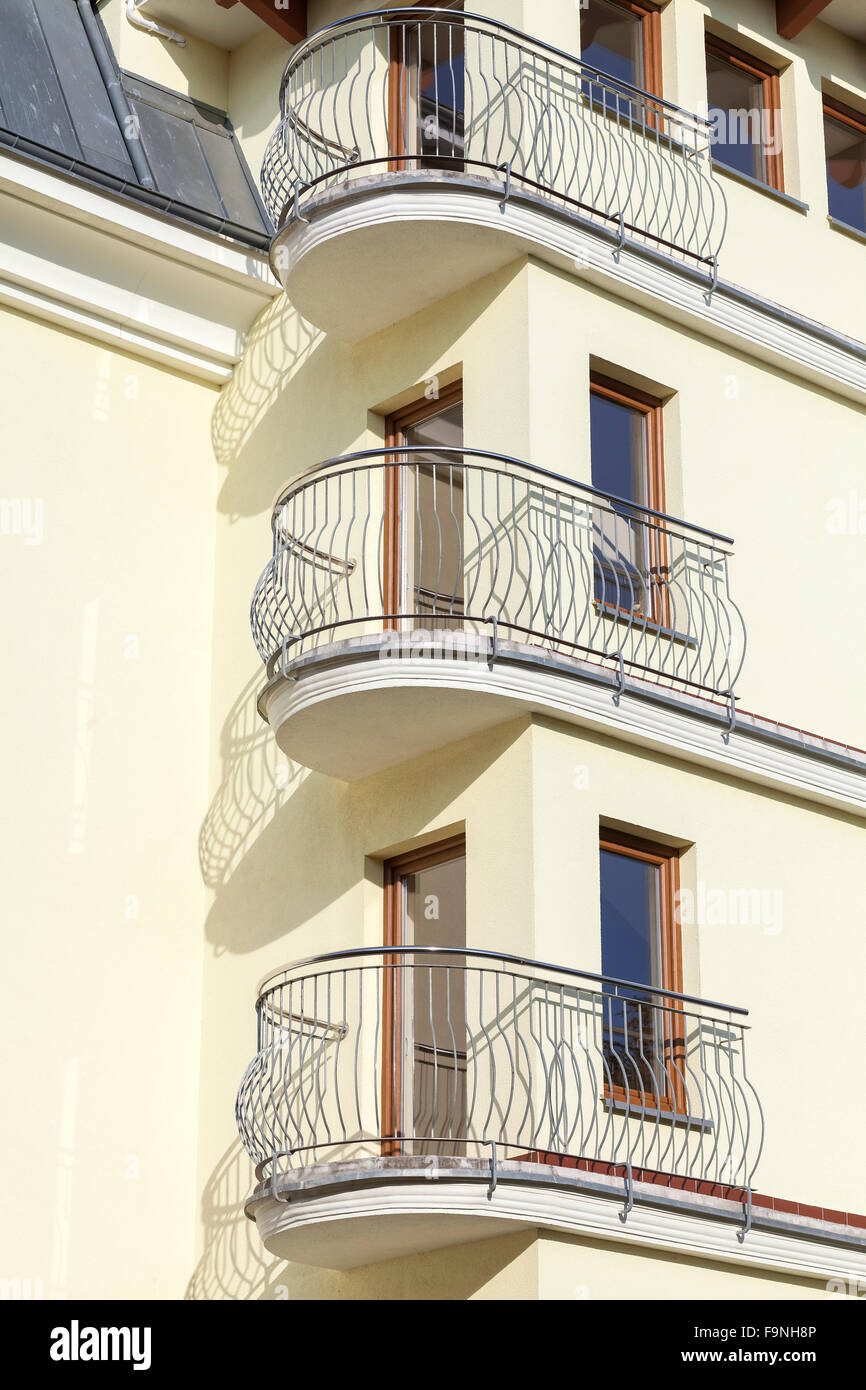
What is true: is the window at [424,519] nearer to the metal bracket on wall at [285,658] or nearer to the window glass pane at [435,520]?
the window glass pane at [435,520]

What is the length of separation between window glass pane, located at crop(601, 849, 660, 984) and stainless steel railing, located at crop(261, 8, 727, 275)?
4599 mm

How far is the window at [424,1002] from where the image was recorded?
14.2 m

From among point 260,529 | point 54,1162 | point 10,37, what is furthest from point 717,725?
point 10,37

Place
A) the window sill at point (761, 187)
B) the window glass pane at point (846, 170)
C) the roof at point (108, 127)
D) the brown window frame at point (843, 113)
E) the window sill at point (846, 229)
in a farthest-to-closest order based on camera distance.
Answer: the brown window frame at point (843, 113), the window glass pane at point (846, 170), the window sill at point (846, 229), the window sill at point (761, 187), the roof at point (108, 127)

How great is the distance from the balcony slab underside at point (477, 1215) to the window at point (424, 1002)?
0.89 metres

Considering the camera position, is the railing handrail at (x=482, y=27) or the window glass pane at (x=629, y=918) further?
the railing handrail at (x=482, y=27)

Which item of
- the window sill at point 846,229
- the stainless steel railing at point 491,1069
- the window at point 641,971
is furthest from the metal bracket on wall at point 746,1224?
the window sill at point 846,229

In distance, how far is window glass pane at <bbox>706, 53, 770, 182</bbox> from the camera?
17656 millimetres

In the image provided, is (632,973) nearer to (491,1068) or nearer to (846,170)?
(491,1068)

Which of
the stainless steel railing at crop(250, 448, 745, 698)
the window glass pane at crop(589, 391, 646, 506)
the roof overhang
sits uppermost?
the roof overhang

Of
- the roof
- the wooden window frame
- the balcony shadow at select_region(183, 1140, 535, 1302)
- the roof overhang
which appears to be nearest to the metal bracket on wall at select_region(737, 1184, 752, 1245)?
the balcony shadow at select_region(183, 1140, 535, 1302)

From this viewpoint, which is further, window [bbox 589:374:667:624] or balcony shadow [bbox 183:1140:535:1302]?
window [bbox 589:374:667:624]

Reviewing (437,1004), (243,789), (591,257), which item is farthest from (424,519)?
(437,1004)

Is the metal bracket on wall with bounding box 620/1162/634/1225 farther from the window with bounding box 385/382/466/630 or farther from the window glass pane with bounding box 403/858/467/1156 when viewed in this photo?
the window with bounding box 385/382/466/630
